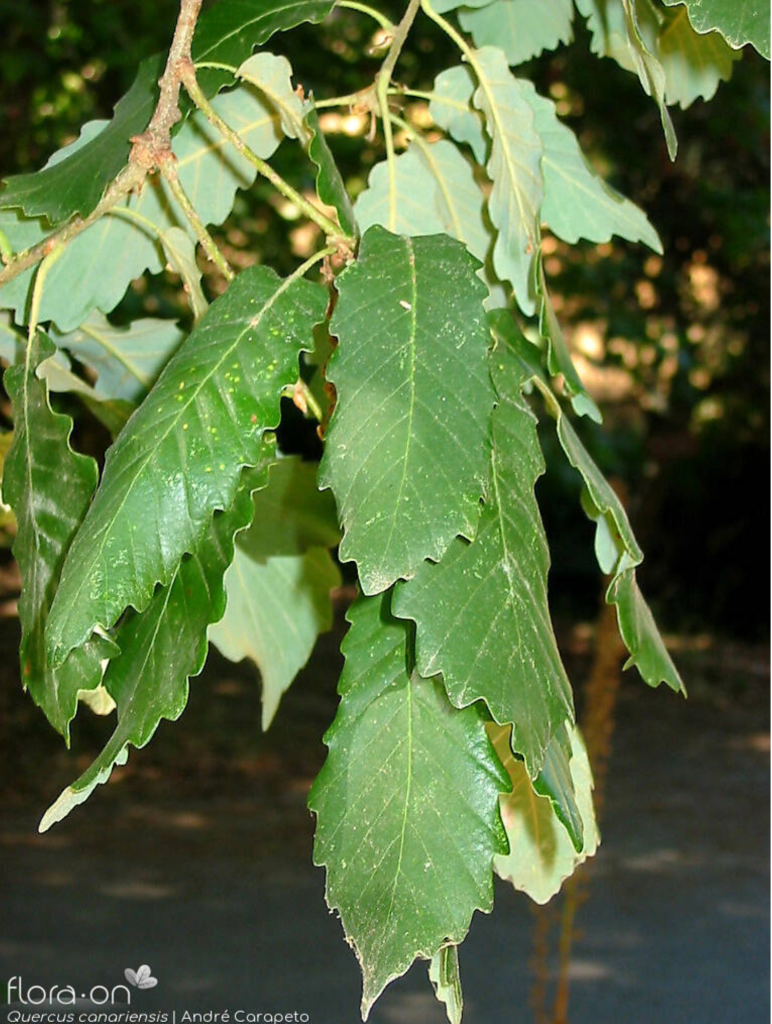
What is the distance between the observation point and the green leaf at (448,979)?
0.64 m

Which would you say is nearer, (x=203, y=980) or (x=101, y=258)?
(x=101, y=258)

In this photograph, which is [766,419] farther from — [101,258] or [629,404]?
[101,258]

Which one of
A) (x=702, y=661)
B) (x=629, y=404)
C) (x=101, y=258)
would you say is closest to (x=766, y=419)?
(x=629, y=404)

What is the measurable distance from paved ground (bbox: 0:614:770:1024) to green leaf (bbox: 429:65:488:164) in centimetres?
274

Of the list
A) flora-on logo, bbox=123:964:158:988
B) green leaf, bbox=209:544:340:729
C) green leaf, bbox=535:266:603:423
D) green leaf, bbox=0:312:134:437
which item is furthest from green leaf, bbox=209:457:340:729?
flora-on logo, bbox=123:964:158:988

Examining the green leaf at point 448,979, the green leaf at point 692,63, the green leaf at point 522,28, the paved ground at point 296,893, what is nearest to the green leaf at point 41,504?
the green leaf at point 448,979

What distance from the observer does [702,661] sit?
6.95m

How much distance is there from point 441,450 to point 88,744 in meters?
5.30

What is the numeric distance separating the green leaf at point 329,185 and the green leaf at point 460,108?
19 centimetres

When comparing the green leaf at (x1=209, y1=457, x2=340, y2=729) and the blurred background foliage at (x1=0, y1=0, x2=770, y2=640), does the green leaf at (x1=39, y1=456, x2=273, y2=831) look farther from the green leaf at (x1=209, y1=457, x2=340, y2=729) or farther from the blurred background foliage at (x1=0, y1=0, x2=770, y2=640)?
the blurred background foliage at (x1=0, y1=0, x2=770, y2=640)

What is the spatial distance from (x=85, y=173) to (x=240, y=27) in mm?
123

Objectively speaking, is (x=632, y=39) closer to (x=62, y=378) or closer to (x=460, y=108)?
(x=460, y=108)

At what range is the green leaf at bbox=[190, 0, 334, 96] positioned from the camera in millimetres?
746

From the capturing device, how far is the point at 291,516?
932 mm
